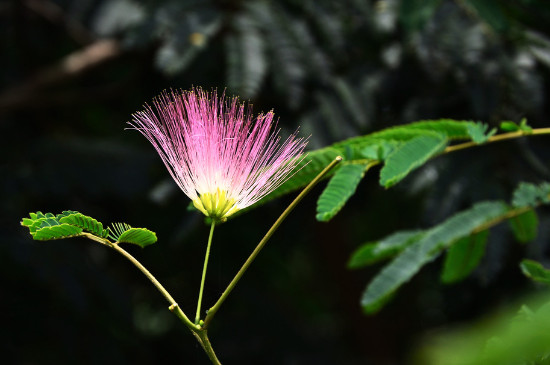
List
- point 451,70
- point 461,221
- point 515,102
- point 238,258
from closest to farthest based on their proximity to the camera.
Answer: point 461,221 → point 515,102 → point 451,70 → point 238,258

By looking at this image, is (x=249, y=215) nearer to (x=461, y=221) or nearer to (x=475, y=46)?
(x=475, y=46)

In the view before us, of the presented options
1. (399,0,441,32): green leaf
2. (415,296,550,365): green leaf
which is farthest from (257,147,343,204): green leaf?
(399,0,441,32): green leaf

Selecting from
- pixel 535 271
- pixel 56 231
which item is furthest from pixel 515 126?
pixel 56 231

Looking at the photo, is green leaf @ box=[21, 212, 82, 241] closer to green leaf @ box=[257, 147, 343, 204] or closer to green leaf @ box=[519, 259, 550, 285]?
green leaf @ box=[257, 147, 343, 204]

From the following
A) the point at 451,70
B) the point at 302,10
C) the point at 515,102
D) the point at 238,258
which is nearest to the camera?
the point at 515,102

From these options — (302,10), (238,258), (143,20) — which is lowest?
(238,258)

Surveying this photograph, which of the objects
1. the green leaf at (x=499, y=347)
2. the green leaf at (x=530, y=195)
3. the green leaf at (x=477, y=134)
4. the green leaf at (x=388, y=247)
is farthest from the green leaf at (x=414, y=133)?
the green leaf at (x=499, y=347)

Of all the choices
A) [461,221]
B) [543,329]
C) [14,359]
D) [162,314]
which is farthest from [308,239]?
[543,329]
